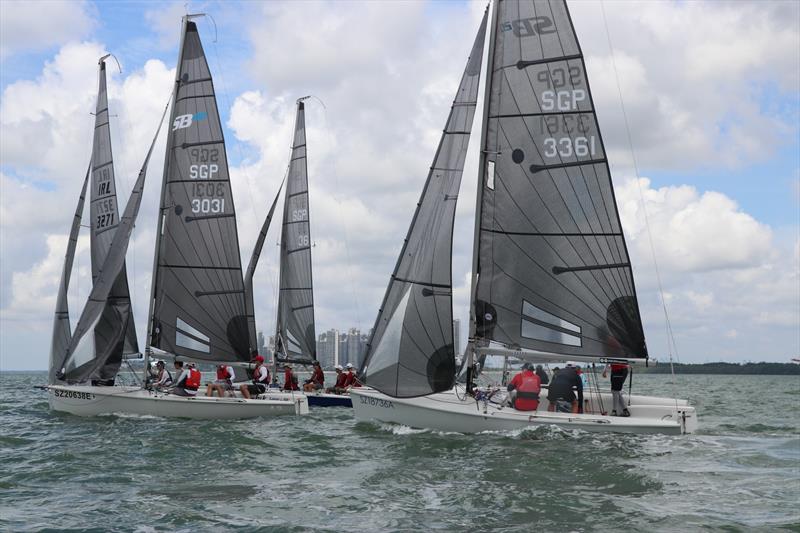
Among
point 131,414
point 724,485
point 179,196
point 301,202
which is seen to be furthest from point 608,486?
point 301,202

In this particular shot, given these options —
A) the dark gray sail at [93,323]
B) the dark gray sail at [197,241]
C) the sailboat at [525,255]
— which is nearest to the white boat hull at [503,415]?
the sailboat at [525,255]

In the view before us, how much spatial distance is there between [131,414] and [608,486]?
13.1 meters

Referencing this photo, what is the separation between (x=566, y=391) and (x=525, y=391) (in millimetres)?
859

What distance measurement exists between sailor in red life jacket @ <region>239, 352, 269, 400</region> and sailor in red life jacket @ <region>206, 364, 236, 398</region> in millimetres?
425

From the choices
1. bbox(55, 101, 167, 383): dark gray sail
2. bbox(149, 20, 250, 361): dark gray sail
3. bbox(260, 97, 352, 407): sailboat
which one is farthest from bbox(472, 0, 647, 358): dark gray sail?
bbox(260, 97, 352, 407): sailboat

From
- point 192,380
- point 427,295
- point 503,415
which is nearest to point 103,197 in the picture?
point 192,380

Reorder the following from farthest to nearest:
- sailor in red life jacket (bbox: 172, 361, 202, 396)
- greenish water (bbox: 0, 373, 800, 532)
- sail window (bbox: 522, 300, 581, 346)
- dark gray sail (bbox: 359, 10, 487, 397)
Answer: sailor in red life jacket (bbox: 172, 361, 202, 396) < dark gray sail (bbox: 359, 10, 487, 397) < sail window (bbox: 522, 300, 581, 346) < greenish water (bbox: 0, 373, 800, 532)

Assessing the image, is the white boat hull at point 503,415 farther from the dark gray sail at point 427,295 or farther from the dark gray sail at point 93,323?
the dark gray sail at point 93,323

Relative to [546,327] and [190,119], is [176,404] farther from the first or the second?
[546,327]

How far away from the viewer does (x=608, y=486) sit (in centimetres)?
1211

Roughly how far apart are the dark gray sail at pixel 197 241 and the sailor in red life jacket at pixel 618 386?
1023 centimetres

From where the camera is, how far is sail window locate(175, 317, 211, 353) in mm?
23000

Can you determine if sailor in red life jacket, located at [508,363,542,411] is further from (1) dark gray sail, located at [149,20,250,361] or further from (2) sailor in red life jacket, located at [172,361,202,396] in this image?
(1) dark gray sail, located at [149,20,250,361]

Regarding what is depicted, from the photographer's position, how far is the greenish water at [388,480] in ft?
33.2
